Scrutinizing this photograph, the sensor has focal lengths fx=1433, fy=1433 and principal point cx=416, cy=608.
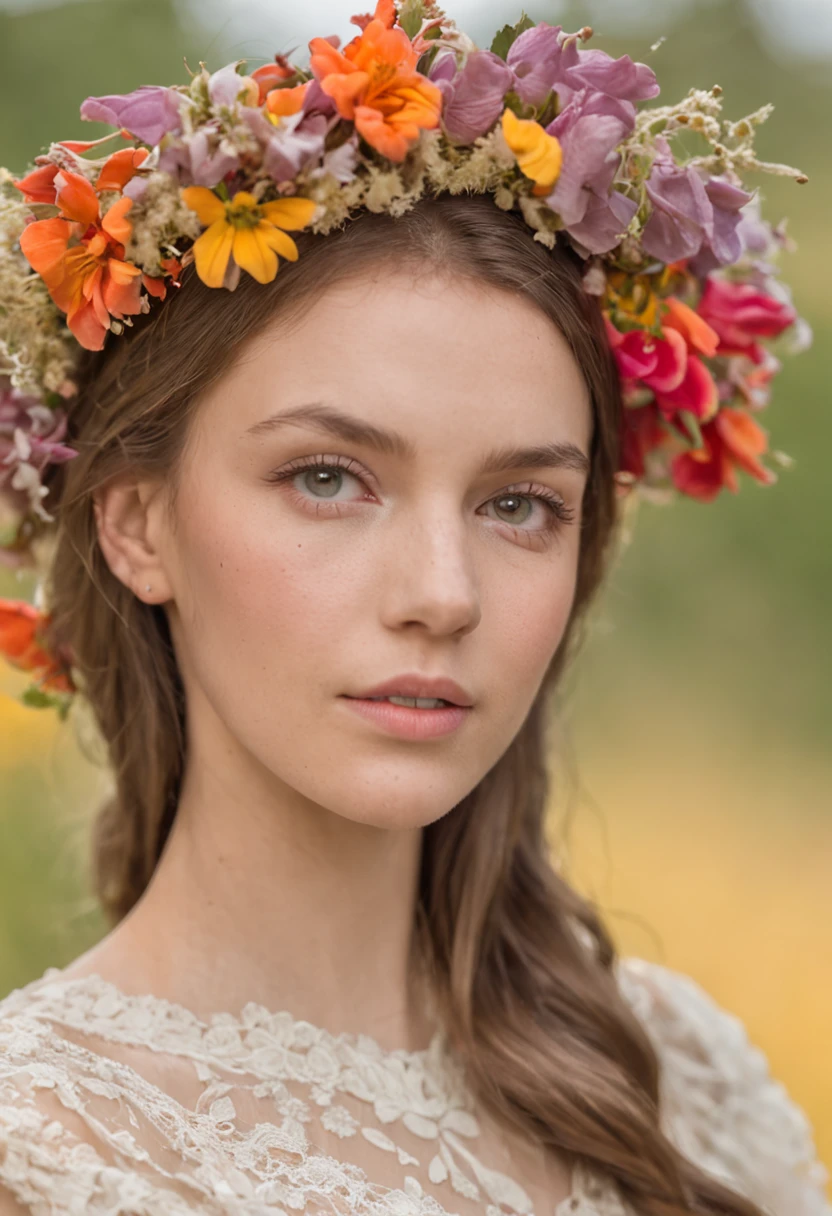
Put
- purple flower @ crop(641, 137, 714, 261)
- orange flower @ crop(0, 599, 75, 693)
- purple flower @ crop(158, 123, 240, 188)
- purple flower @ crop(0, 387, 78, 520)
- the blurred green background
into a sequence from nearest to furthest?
purple flower @ crop(158, 123, 240, 188) < purple flower @ crop(641, 137, 714, 261) < purple flower @ crop(0, 387, 78, 520) < orange flower @ crop(0, 599, 75, 693) < the blurred green background

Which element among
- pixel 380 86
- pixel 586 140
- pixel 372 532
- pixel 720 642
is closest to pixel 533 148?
pixel 586 140

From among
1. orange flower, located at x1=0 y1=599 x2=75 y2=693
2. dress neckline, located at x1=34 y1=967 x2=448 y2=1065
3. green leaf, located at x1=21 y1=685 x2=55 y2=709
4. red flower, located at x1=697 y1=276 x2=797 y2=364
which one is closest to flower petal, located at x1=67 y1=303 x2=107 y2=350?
orange flower, located at x1=0 y1=599 x2=75 y2=693

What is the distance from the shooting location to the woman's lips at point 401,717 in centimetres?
166

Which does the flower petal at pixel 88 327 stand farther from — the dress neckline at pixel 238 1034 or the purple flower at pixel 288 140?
the dress neckline at pixel 238 1034

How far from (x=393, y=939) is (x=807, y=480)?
3.64 metres

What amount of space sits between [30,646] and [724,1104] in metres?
1.34

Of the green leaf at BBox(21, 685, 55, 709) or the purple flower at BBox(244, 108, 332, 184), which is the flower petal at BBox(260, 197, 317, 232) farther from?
the green leaf at BBox(21, 685, 55, 709)

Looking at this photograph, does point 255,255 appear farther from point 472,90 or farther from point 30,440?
point 30,440

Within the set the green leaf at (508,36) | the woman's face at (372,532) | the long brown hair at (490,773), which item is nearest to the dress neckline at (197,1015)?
the long brown hair at (490,773)

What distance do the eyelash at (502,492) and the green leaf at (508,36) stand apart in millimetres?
541

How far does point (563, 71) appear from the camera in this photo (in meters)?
1.74

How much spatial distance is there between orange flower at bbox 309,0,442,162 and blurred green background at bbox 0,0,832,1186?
9.18ft

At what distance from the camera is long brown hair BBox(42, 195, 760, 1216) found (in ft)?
5.73

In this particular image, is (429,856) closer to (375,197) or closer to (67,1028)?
(67,1028)
